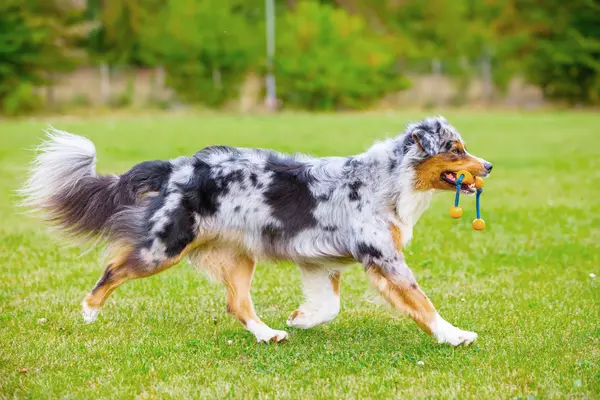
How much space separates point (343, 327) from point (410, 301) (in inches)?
36.3

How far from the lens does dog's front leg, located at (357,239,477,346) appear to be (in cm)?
587

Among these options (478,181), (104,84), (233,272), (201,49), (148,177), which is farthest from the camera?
(201,49)

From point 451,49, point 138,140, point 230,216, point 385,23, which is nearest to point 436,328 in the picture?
point 230,216

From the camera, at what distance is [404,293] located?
589cm

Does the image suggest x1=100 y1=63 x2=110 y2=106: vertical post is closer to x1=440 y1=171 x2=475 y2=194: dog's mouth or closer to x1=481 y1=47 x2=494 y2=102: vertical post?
x1=481 y1=47 x2=494 y2=102: vertical post

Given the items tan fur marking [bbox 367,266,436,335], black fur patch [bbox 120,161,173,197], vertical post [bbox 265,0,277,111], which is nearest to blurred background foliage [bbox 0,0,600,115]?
vertical post [bbox 265,0,277,111]

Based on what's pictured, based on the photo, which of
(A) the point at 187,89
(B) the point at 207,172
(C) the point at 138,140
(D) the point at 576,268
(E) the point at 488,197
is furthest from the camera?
(A) the point at 187,89

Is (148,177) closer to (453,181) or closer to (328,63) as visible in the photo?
(453,181)

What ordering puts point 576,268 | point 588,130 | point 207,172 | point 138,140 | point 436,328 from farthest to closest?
point 588,130 < point 138,140 < point 576,268 < point 207,172 < point 436,328

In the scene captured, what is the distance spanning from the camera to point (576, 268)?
8.56 m

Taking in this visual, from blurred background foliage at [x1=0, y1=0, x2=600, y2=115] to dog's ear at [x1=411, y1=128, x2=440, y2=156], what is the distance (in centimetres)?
3794

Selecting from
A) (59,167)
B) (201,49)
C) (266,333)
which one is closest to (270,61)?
(201,49)

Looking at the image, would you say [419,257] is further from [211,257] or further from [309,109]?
[309,109]

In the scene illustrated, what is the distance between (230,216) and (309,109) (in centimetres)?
3991
